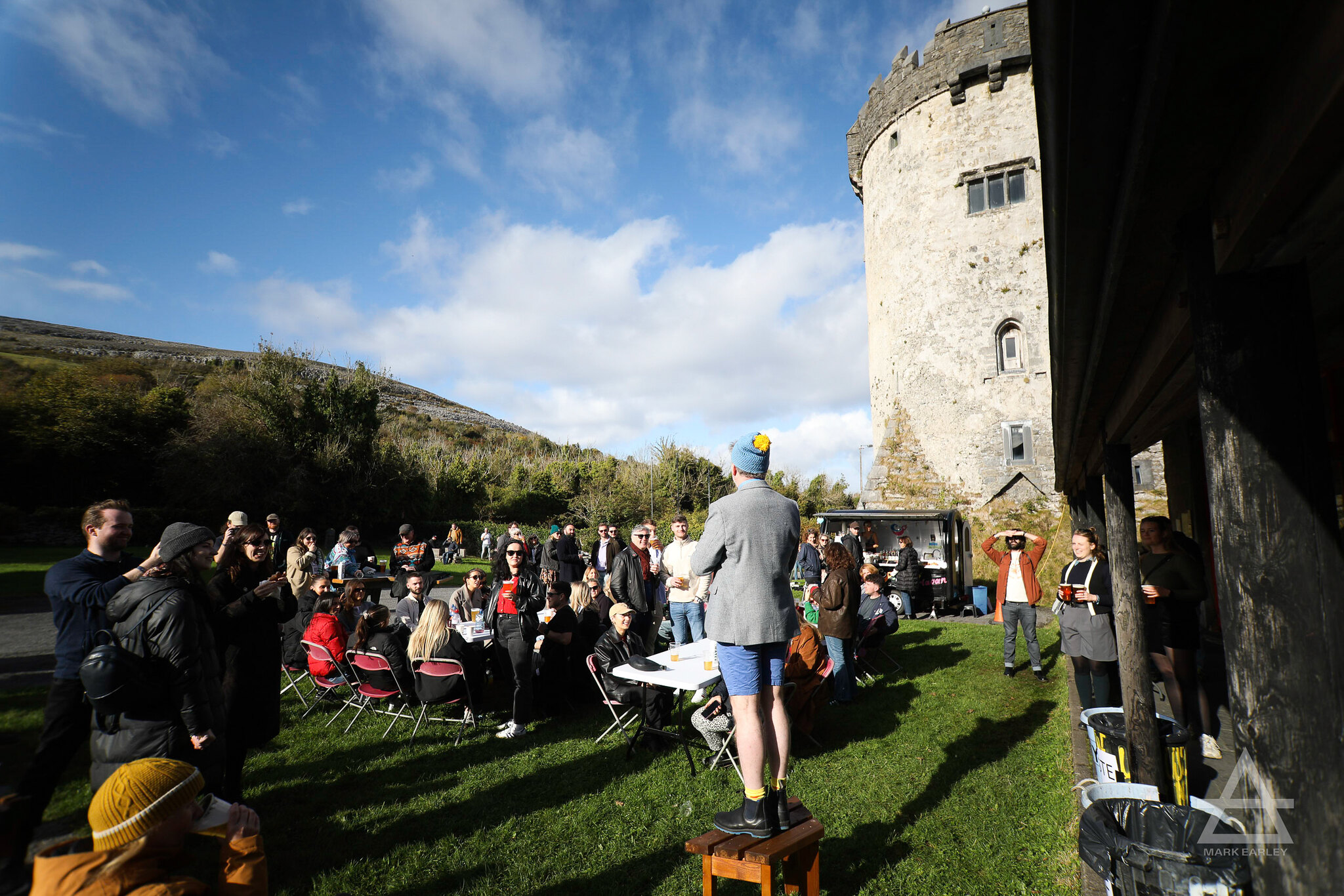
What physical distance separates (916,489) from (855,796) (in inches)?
676

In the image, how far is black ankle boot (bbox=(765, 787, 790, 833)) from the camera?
3000 mm

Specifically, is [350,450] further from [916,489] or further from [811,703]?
[811,703]

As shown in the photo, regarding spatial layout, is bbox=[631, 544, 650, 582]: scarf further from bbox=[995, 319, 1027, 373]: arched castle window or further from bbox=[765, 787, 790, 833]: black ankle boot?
bbox=[995, 319, 1027, 373]: arched castle window

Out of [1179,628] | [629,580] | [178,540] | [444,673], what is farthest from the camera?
[629,580]

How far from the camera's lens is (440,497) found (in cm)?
3462

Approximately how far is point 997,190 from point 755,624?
69.7ft

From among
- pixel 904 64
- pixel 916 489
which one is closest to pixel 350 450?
pixel 916 489

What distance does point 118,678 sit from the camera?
2934 millimetres

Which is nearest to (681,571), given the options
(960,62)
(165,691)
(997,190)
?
(165,691)

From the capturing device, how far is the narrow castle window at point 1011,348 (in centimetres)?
1950

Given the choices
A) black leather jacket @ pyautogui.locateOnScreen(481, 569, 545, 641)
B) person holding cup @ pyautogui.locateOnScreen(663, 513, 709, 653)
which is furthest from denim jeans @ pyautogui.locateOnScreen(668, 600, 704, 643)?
black leather jacket @ pyautogui.locateOnScreen(481, 569, 545, 641)

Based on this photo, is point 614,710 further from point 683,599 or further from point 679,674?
point 683,599

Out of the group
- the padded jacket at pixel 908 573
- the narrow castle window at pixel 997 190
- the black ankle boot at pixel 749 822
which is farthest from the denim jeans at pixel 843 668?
the narrow castle window at pixel 997 190

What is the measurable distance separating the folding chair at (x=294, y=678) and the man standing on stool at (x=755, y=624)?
19.2 feet
